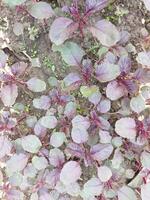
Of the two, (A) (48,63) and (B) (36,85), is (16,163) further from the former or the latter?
(A) (48,63)

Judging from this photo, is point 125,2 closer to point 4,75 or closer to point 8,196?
point 4,75

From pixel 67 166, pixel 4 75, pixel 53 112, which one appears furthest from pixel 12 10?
pixel 67 166

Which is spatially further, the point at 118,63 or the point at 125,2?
the point at 125,2

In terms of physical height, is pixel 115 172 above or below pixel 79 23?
below

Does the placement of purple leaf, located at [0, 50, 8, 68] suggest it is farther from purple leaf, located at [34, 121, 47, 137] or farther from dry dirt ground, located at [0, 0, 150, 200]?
purple leaf, located at [34, 121, 47, 137]

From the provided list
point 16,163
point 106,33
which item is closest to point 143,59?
point 106,33

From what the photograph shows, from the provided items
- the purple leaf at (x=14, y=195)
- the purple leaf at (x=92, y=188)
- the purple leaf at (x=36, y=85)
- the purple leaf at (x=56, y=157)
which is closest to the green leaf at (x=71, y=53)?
the purple leaf at (x=36, y=85)

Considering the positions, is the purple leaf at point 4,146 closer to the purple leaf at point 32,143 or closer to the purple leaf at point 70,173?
the purple leaf at point 32,143
